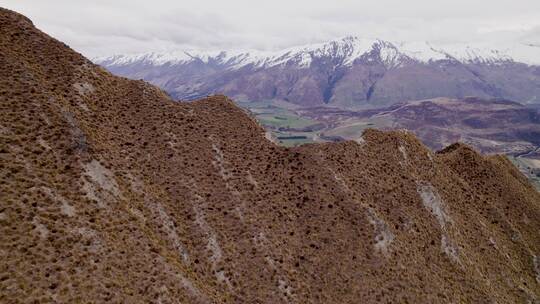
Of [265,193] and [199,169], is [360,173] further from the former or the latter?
[199,169]

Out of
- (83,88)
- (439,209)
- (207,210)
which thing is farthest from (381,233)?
(83,88)

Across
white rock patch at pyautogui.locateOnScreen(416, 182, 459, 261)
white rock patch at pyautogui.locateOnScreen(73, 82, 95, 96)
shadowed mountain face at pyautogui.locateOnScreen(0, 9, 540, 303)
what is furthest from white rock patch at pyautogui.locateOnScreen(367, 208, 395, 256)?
white rock patch at pyautogui.locateOnScreen(73, 82, 95, 96)

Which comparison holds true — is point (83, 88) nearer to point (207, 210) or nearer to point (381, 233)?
point (207, 210)

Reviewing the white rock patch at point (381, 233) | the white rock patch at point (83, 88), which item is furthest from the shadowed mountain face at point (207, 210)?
the white rock patch at point (83, 88)

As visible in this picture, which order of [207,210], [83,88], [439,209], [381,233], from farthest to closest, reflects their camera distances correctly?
[439,209] < [381,233] < [83,88] < [207,210]

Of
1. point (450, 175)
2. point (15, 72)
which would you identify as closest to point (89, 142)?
point (15, 72)

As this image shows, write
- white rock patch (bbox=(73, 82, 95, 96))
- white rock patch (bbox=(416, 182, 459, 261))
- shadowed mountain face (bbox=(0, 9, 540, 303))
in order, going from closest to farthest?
shadowed mountain face (bbox=(0, 9, 540, 303))
white rock patch (bbox=(73, 82, 95, 96))
white rock patch (bbox=(416, 182, 459, 261))

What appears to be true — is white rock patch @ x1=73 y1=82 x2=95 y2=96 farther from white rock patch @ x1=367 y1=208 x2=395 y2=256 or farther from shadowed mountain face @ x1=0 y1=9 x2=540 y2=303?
white rock patch @ x1=367 y1=208 x2=395 y2=256

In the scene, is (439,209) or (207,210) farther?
(439,209)
